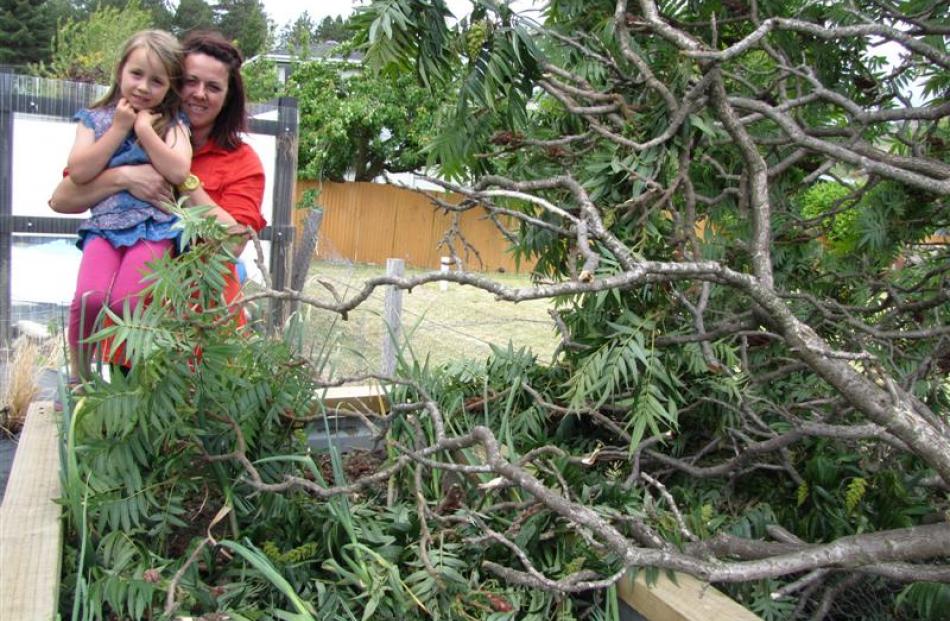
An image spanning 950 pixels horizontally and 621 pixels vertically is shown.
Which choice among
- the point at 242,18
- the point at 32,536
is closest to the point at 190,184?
the point at 32,536

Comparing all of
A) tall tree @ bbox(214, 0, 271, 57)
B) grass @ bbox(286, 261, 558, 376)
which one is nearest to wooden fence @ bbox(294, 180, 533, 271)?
grass @ bbox(286, 261, 558, 376)

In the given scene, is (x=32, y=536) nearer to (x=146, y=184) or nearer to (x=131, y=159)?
(x=146, y=184)

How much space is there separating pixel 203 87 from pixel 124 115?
0.80ft

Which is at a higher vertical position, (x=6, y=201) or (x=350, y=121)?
(x=350, y=121)

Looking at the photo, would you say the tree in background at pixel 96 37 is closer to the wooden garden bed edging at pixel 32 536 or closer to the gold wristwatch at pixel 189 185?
the gold wristwatch at pixel 189 185

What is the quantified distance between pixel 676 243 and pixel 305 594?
1.04 meters

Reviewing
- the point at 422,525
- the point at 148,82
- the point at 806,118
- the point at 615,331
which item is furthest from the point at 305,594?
the point at 806,118

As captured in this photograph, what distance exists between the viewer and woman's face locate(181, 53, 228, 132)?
2.39 m

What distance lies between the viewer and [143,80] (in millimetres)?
2291

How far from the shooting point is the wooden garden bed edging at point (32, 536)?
4.35 ft

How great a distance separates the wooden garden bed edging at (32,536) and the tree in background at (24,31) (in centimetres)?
5118

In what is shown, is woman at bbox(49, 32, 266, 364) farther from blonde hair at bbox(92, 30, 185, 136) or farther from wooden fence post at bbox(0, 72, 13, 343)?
wooden fence post at bbox(0, 72, 13, 343)

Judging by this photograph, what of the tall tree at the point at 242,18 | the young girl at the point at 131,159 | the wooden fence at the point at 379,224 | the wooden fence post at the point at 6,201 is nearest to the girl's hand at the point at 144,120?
the young girl at the point at 131,159

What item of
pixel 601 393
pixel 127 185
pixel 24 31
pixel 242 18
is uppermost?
pixel 242 18
